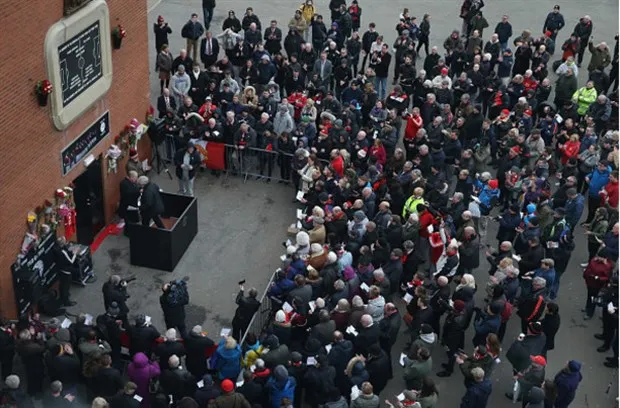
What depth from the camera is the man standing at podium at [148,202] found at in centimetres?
1809

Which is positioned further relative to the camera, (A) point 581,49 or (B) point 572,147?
(A) point 581,49

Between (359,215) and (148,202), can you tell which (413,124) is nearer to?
(359,215)

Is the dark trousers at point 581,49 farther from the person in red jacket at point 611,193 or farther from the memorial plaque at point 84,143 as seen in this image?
the memorial plaque at point 84,143

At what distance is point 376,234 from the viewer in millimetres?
17297

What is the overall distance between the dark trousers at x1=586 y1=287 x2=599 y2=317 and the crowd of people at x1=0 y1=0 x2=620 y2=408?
37mm

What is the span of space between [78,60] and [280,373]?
7276 mm

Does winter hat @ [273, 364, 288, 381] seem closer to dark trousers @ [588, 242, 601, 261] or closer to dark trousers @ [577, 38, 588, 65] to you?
dark trousers @ [588, 242, 601, 261]

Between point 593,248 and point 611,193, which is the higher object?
point 611,193

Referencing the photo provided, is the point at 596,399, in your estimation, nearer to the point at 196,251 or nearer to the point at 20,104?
the point at 196,251

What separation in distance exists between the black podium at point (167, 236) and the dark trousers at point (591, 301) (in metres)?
8.04

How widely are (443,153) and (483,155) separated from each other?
0.87 metres

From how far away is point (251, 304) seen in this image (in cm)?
1554

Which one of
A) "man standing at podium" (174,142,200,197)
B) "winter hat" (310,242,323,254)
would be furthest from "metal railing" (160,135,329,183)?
"winter hat" (310,242,323,254)

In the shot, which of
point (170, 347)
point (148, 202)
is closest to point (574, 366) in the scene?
point (170, 347)
